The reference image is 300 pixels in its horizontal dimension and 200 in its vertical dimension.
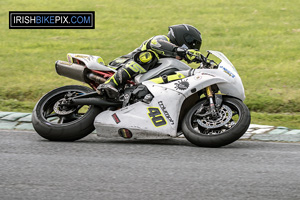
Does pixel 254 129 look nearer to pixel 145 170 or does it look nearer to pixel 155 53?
pixel 155 53

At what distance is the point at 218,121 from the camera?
6.03 m

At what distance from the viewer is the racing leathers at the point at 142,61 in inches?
251

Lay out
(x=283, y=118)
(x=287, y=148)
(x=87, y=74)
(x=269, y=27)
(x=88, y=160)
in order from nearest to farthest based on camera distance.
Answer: (x=88, y=160), (x=287, y=148), (x=87, y=74), (x=283, y=118), (x=269, y=27)

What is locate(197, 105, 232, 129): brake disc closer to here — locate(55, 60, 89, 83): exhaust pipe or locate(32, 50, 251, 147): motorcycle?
locate(32, 50, 251, 147): motorcycle

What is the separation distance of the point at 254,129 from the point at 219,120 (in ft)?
4.14

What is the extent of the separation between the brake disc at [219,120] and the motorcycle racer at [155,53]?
0.69m

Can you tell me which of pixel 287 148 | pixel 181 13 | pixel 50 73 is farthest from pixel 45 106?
pixel 181 13

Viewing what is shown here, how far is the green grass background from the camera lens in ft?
29.9

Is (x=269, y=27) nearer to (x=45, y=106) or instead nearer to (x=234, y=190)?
(x=45, y=106)

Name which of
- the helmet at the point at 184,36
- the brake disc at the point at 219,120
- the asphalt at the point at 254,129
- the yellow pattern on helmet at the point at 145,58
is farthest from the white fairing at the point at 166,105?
the asphalt at the point at 254,129

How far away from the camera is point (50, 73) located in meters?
10.7

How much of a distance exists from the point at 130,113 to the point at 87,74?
0.85 meters

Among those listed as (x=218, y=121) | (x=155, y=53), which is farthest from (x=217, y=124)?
(x=155, y=53)

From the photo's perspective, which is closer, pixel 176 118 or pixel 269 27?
pixel 176 118
